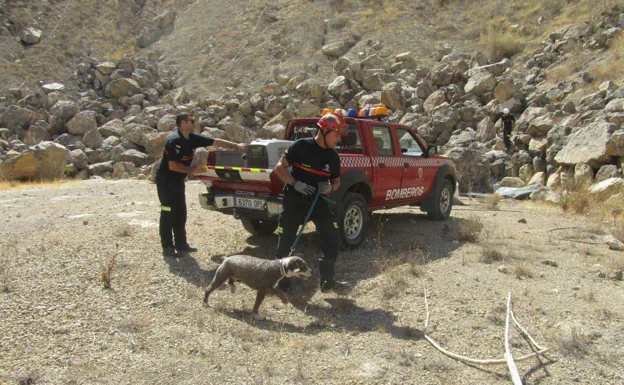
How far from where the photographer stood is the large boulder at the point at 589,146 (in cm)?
1208

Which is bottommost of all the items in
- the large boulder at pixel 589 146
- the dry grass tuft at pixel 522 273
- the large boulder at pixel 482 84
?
the dry grass tuft at pixel 522 273

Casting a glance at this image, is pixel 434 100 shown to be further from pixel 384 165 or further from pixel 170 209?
pixel 170 209

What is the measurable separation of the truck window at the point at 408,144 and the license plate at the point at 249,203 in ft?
9.22

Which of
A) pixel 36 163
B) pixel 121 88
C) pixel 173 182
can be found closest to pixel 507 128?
pixel 173 182

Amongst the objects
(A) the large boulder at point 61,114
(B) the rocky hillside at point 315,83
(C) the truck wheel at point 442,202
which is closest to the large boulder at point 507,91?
(B) the rocky hillside at point 315,83

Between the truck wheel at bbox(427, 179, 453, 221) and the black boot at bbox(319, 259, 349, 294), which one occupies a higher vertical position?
the truck wheel at bbox(427, 179, 453, 221)

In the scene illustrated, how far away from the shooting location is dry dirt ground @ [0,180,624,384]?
344 centimetres

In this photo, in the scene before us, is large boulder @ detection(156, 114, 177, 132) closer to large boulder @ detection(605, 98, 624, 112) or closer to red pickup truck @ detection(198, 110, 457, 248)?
red pickup truck @ detection(198, 110, 457, 248)

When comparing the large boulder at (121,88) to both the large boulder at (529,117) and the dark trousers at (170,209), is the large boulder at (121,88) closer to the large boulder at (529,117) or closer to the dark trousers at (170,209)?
the large boulder at (529,117)

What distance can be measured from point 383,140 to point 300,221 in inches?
111

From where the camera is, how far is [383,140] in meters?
7.30

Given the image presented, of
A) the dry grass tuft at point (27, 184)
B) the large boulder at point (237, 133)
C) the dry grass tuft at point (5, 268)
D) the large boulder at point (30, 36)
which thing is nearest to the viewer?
the dry grass tuft at point (5, 268)

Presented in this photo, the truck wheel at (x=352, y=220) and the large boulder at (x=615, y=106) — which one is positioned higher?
the large boulder at (x=615, y=106)

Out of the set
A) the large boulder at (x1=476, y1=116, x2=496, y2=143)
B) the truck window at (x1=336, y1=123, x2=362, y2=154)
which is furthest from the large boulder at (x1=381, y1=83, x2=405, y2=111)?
the truck window at (x1=336, y1=123, x2=362, y2=154)
